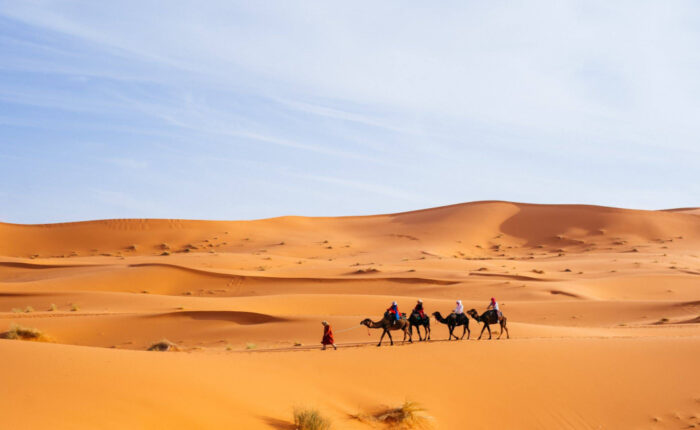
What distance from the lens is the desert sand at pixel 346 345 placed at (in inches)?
416

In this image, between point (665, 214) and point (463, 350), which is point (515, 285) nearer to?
point (463, 350)

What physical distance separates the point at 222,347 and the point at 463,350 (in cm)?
794

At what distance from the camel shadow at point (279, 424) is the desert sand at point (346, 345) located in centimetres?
5

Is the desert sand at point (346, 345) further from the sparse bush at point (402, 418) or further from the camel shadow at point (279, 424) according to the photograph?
the sparse bush at point (402, 418)

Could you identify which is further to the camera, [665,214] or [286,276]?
[665,214]

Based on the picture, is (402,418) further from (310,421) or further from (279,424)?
(279,424)

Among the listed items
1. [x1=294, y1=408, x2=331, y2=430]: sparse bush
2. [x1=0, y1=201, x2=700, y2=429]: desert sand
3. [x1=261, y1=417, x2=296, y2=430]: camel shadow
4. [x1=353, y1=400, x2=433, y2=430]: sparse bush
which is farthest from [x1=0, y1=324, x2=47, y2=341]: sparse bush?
[x1=353, y1=400, x2=433, y2=430]: sparse bush

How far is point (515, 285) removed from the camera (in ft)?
116

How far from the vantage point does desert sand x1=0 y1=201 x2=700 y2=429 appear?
10578 millimetres

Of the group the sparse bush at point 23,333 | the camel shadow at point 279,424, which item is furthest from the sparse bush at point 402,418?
the sparse bush at point 23,333

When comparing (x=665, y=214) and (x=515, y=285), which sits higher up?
(x=665, y=214)

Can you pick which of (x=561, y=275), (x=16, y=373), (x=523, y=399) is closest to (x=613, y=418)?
(x=523, y=399)

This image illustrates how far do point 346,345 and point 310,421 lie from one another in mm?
8308

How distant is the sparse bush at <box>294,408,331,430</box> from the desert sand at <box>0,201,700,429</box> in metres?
0.20
